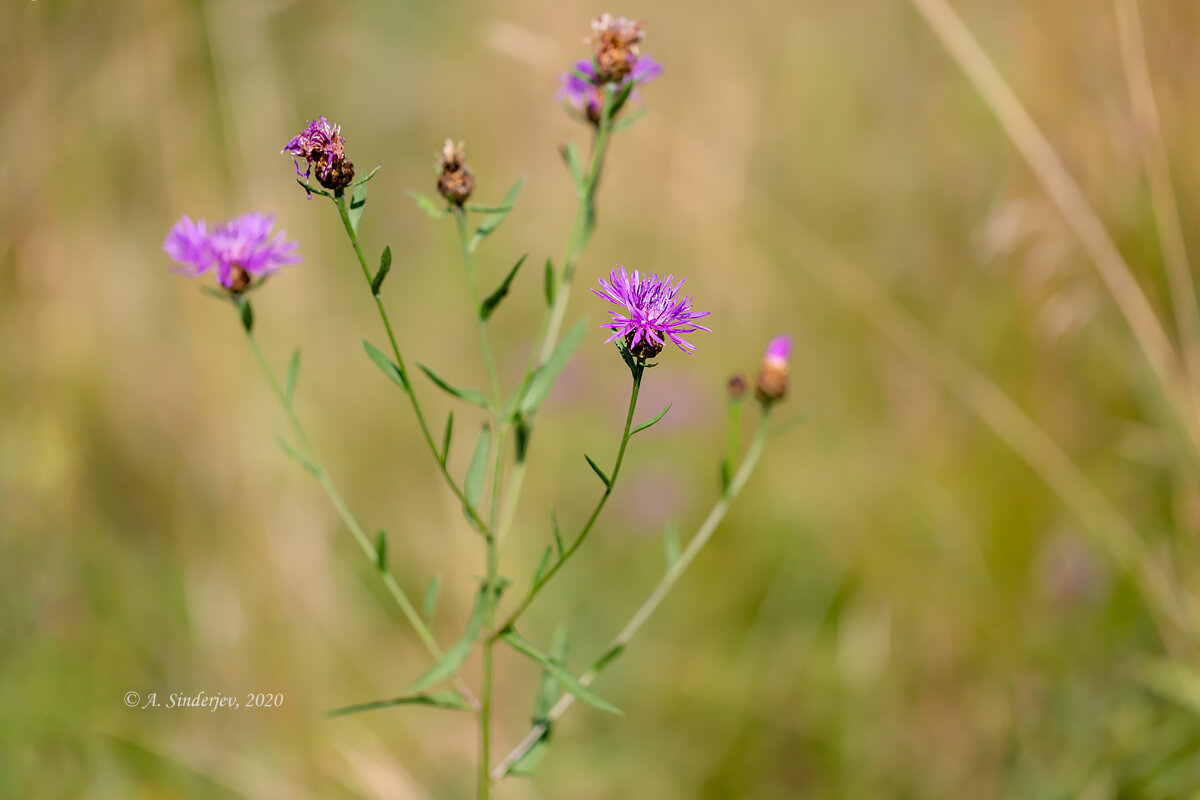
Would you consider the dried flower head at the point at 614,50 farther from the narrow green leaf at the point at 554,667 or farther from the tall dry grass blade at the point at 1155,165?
the tall dry grass blade at the point at 1155,165

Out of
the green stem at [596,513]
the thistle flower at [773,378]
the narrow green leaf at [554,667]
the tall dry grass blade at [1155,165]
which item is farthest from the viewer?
the tall dry grass blade at [1155,165]

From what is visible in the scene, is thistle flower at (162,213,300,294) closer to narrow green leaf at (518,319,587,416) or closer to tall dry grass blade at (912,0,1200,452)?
narrow green leaf at (518,319,587,416)

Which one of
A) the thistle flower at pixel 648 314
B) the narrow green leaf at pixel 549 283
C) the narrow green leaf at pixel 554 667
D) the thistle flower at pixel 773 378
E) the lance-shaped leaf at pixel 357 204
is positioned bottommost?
the narrow green leaf at pixel 554 667

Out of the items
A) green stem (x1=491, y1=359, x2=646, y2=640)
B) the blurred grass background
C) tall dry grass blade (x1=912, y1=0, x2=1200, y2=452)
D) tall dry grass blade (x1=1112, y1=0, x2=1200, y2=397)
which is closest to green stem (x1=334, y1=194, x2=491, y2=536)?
green stem (x1=491, y1=359, x2=646, y2=640)

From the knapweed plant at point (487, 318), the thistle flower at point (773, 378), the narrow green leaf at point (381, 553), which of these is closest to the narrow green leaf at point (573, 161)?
→ the knapweed plant at point (487, 318)

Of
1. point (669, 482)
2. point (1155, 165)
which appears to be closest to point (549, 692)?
point (1155, 165)
